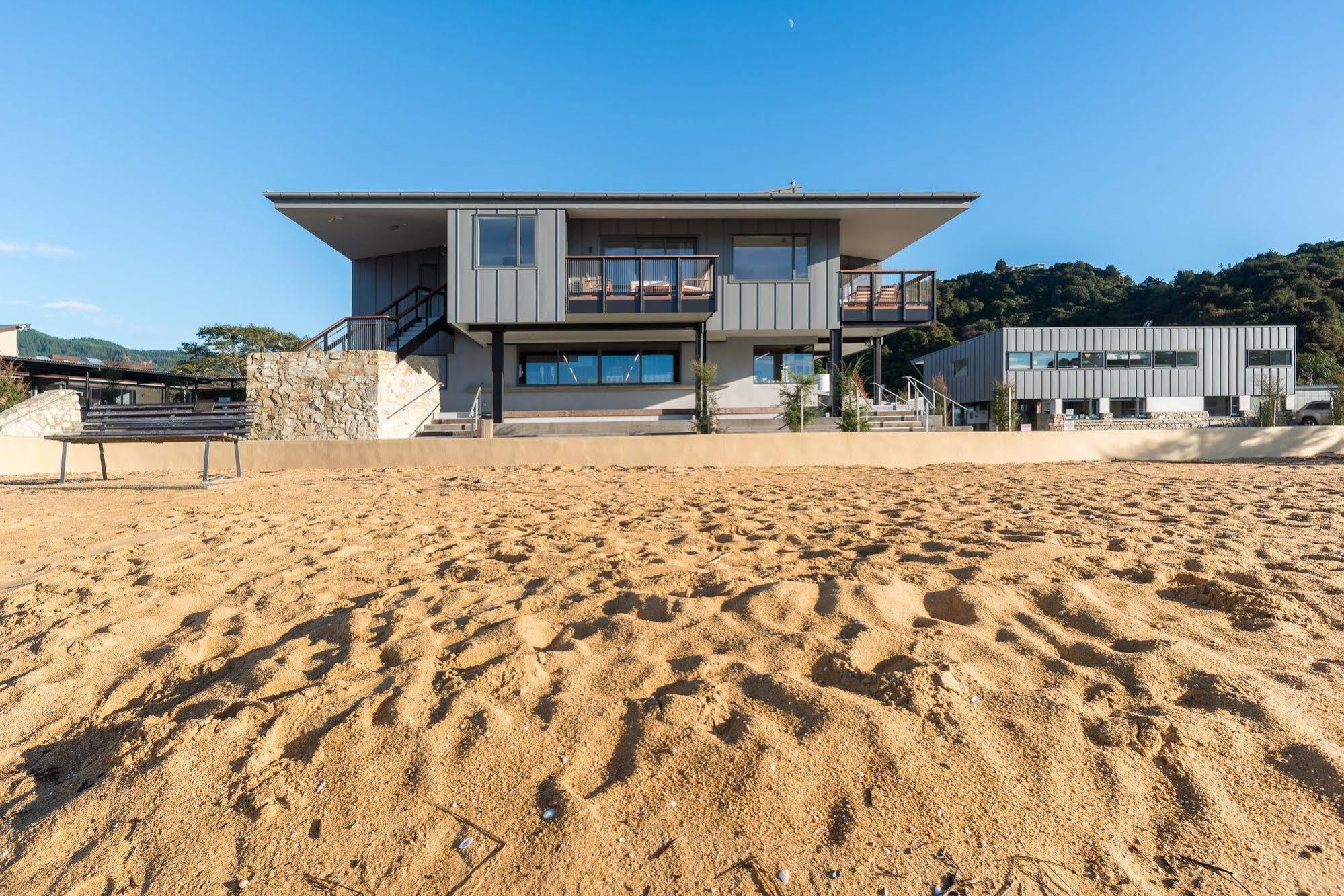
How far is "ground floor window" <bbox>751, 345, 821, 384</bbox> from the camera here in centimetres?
1762

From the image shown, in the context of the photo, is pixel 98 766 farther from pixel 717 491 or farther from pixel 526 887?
pixel 717 491

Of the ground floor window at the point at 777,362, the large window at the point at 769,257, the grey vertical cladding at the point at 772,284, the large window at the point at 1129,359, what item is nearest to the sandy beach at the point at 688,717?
the grey vertical cladding at the point at 772,284

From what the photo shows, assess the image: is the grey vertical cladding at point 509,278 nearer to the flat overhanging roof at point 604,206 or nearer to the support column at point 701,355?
the flat overhanging roof at point 604,206

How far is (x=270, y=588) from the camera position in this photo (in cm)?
325

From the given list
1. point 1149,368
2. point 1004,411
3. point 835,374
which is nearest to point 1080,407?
point 1149,368

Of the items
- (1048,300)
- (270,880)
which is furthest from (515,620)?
(1048,300)

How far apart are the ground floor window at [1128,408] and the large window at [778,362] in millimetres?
21846

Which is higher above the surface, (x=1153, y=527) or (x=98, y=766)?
(x=1153, y=527)

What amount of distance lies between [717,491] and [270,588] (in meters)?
4.21

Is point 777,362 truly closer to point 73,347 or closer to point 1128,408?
point 1128,408

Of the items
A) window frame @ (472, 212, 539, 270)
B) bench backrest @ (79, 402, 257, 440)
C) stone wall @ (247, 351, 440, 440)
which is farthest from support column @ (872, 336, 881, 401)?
bench backrest @ (79, 402, 257, 440)

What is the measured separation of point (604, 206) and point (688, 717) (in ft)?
48.8

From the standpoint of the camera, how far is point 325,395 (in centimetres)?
1470

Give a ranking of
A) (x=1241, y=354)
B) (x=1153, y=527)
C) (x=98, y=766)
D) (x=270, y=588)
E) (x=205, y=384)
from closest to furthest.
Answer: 1. (x=98, y=766)
2. (x=270, y=588)
3. (x=1153, y=527)
4. (x=1241, y=354)
5. (x=205, y=384)
